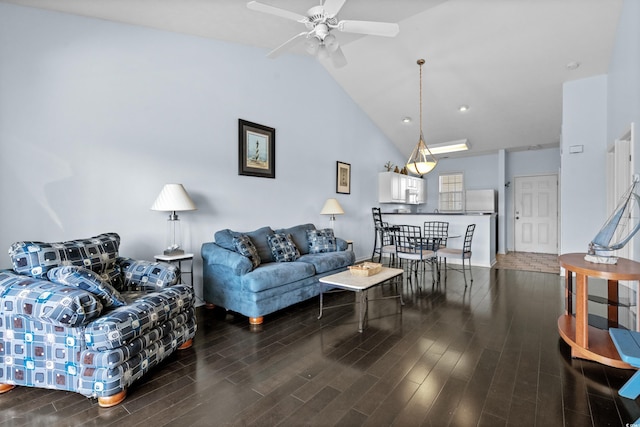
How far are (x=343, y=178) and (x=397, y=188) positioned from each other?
1.97 metres

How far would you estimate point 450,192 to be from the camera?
8805mm

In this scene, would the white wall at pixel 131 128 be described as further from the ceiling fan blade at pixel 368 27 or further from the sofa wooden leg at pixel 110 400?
the ceiling fan blade at pixel 368 27

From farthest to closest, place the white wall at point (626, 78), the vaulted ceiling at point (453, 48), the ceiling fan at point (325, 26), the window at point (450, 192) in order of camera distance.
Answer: the window at point (450, 192)
the vaulted ceiling at point (453, 48)
the white wall at point (626, 78)
the ceiling fan at point (325, 26)

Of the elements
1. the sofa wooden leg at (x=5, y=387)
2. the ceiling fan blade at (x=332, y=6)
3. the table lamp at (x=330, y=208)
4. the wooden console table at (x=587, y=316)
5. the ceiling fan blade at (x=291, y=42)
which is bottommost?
the sofa wooden leg at (x=5, y=387)

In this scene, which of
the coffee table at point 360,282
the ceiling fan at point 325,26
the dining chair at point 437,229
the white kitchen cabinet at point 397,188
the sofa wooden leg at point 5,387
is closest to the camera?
the sofa wooden leg at point 5,387

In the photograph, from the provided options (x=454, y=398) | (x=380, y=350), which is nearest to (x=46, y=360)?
(x=380, y=350)

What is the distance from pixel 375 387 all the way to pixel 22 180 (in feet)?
10.8

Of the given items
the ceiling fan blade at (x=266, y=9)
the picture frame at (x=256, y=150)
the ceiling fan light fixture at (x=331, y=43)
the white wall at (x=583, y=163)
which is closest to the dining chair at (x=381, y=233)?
the picture frame at (x=256, y=150)

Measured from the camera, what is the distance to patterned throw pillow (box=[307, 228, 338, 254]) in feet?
14.8

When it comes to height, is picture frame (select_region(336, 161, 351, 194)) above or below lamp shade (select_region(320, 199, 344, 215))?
above

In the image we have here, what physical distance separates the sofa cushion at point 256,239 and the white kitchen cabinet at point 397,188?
387 cm

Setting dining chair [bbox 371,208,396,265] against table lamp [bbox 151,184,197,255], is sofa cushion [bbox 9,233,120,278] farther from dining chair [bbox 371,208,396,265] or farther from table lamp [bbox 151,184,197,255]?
dining chair [bbox 371,208,396,265]

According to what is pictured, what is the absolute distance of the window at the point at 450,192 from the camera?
8.64m

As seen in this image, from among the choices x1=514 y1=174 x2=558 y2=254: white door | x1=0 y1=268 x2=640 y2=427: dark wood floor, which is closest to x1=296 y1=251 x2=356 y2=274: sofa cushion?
x1=0 y1=268 x2=640 y2=427: dark wood floor
